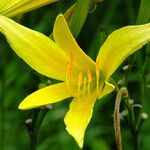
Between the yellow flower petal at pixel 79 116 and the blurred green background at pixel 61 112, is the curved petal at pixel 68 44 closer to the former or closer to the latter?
the yellow flower petal at pixel 79 116

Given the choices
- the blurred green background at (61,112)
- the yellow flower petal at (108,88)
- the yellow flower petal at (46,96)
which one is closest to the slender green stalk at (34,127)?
the yellow flower petal at (46,96)

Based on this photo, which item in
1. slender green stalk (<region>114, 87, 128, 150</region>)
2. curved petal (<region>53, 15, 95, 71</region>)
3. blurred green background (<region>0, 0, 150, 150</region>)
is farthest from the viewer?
blurred green background (<region>0, 0, 150, 150</region>)

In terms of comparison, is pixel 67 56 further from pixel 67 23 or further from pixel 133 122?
pixel 133 122

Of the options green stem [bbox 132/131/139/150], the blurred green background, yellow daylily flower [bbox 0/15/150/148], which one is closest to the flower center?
yellow daylily flower [bbox 0/15/150/148]

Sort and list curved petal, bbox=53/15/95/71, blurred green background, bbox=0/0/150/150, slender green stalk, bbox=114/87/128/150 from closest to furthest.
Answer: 1. slender green stalk, bbox=114/87/128/150
2. curved petal, bbox=53/15/95/71
3. blurred green background, bbox=0/0/150/150

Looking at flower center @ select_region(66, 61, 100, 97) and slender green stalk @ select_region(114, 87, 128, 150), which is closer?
slender green stalk @ select_region(114, 87, 128, 150)

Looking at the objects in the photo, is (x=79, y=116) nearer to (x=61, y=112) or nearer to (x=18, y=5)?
(x=18, y=5)

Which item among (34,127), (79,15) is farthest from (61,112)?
(79,15)

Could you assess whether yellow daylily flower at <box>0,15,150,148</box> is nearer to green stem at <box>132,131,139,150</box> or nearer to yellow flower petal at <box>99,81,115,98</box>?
yellow flower petal at <box>99,81,115,98</box>
